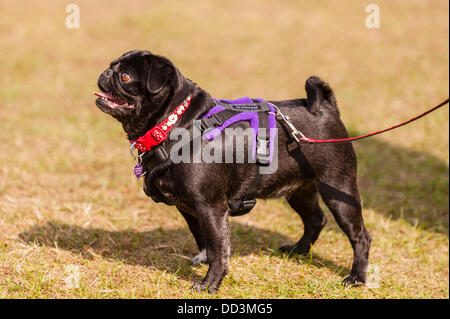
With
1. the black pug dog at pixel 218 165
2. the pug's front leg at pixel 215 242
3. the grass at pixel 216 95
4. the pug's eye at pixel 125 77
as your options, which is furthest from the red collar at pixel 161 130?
the grass at pixel 216 95

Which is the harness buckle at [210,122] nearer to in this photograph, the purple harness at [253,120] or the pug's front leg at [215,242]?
the purple harness at [253,120]

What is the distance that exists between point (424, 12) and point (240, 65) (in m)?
6.59

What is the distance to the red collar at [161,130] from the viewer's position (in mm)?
3734

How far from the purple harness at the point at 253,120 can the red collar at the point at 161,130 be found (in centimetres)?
18

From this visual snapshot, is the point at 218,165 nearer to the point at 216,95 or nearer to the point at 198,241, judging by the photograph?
the point at 198,241

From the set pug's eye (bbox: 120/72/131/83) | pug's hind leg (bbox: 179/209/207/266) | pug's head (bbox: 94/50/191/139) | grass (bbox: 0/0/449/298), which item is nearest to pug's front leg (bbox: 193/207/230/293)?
grass (bbox: 0/0/449/298)

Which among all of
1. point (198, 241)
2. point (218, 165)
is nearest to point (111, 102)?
point (218, 165)

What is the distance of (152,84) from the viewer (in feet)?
11.9

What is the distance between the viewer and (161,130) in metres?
3.73

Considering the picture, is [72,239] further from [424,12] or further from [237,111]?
[424,12]

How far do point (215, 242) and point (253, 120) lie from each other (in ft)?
3.21

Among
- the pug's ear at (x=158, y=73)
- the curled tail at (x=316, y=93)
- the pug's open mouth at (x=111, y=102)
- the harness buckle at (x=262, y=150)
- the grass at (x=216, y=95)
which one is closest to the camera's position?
the pug's ear at (x=158, y=73)

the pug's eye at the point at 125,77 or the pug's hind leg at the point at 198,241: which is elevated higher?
the pug's eye at the point at 125,77

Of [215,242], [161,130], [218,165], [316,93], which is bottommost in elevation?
[215,242]
